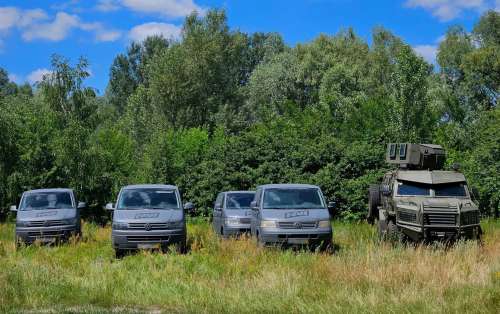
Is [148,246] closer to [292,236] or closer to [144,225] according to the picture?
[144,225]

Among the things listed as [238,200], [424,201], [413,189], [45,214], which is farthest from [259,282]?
[45,214]

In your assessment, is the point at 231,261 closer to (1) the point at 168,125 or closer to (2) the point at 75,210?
(2) the point at 75,210

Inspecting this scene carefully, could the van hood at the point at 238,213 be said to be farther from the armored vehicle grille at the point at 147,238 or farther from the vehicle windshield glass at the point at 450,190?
the vehicle windshield glass at the point at 450,190

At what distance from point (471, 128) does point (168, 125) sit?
78.0 feet

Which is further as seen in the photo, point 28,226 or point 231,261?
point 28,226

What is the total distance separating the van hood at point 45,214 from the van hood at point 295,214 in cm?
691

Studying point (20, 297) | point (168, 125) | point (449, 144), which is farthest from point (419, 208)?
point (168, 125)

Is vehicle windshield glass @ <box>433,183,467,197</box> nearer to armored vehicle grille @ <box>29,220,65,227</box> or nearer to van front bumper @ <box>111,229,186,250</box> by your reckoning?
van front bumper @ <box>111,229,186,250</box>

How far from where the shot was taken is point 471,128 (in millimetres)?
37938

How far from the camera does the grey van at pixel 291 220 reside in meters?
15.0

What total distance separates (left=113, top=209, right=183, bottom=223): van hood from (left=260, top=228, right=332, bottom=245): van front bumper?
2590 millimetres

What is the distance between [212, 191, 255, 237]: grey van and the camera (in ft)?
61.2

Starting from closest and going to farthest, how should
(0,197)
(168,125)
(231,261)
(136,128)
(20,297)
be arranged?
(20,297)
(231,261)
(0,197)
(168,125)
(136,128)

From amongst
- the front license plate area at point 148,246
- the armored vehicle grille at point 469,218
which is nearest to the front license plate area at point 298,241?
the front license plate area at point 148,246
